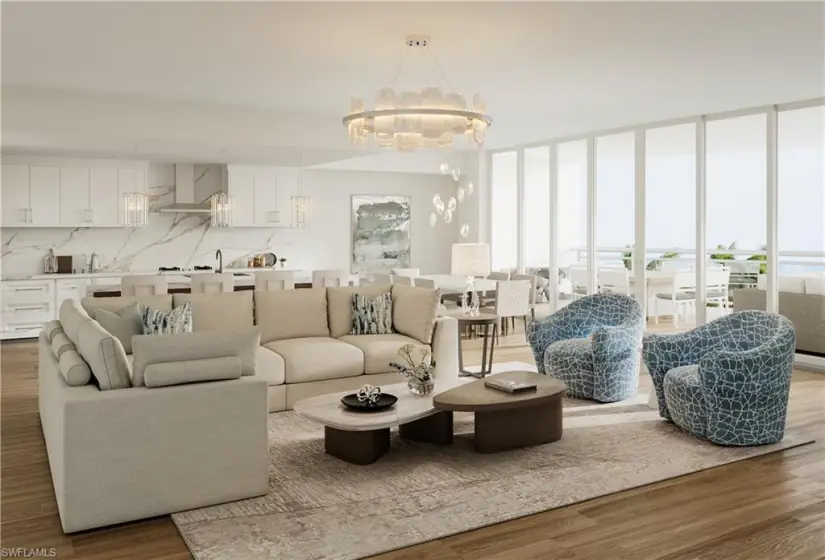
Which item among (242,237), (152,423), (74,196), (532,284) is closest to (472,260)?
(532,284)

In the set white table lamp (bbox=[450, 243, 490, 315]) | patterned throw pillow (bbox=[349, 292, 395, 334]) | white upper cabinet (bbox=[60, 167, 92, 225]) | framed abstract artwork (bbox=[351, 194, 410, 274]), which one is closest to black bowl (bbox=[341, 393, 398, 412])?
patterned throw pillow (bbox=[349, 292, 395, 334])

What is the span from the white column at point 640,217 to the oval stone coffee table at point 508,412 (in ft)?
14.9

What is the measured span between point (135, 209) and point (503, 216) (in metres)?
5.33

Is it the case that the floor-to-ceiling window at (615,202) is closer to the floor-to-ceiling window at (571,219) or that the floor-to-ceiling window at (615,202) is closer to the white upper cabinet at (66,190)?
the floor-to-ceiling window at (571,219)

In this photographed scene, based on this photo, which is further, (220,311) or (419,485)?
(220,311)

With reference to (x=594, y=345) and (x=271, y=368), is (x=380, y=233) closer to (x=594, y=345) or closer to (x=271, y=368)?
(x=594, y=345)

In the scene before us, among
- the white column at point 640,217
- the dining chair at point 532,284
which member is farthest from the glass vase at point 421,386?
the white column at point 640,217

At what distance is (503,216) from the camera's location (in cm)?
1158

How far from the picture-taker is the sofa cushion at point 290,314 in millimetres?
6297

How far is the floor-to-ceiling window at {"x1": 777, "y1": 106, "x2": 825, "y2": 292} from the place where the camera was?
298 inches

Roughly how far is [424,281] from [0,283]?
5.35 m

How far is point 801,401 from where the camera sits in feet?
20.4

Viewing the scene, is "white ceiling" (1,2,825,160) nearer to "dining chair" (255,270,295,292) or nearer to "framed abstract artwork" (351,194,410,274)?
"dining chair" (255,270,295,292)

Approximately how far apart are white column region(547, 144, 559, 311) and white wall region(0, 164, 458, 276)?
2740 millimetres
